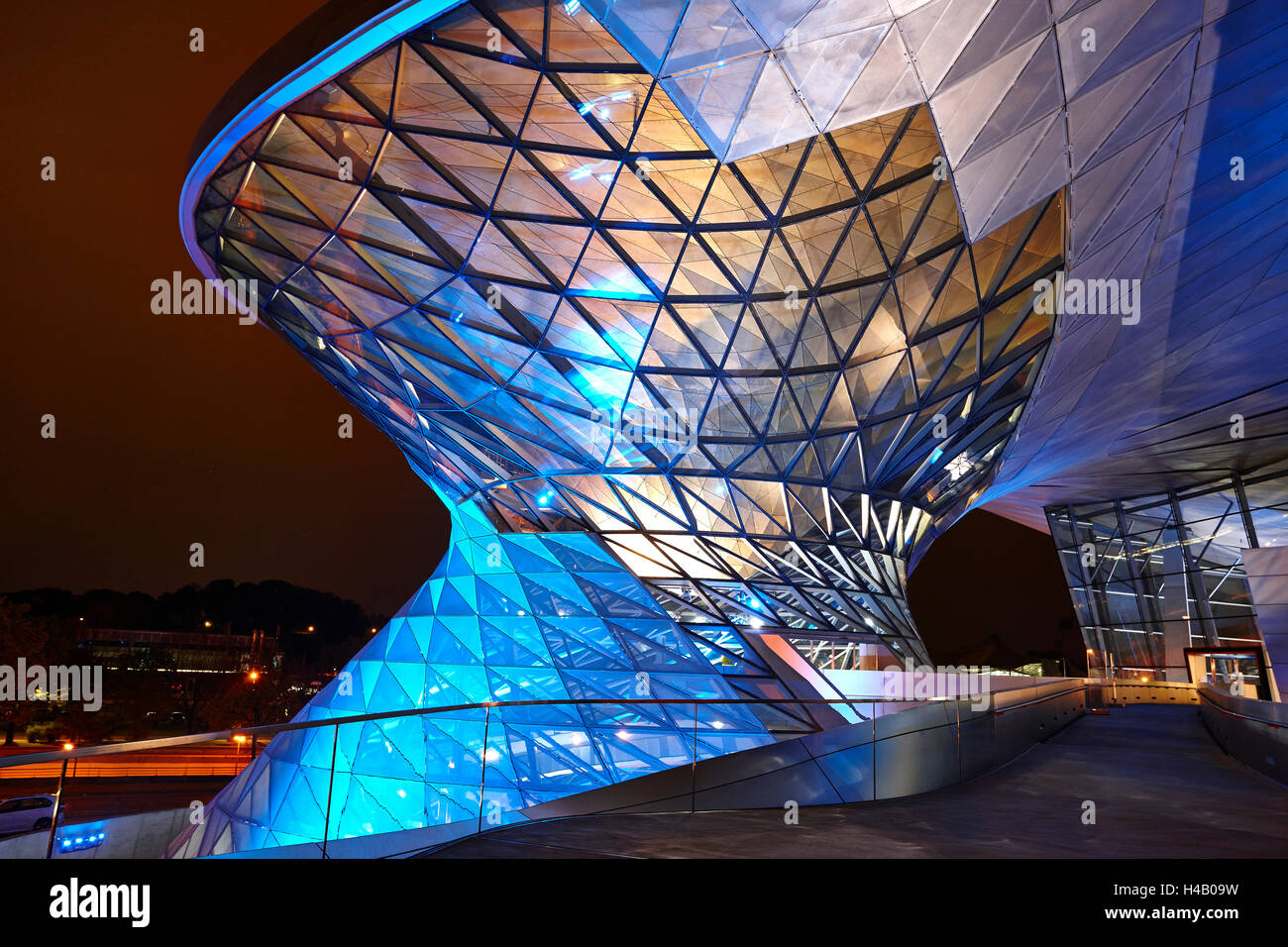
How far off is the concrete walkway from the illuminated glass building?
152 cm

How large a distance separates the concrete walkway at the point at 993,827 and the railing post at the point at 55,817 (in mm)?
2579

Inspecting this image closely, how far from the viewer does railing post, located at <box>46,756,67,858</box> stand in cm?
572

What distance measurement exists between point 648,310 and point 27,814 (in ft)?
51.1

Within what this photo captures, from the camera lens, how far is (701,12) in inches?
441

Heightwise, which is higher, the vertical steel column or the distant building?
the vertical steel column
